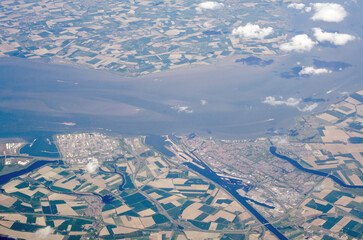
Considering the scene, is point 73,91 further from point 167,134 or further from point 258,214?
point 258,214

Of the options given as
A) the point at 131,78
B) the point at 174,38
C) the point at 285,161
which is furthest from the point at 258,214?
the point at 174,38

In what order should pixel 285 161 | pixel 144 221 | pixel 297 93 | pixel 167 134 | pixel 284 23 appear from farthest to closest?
pixel 284 23
pixel 297 93
pixel 167 134
pixel 285 161
pixel 144 221

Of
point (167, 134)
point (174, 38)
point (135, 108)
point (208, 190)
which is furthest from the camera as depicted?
point (174, 38)

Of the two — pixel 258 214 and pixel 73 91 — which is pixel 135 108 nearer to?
Answer: pixel 73 91

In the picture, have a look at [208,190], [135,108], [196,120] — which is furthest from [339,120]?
[135,108]

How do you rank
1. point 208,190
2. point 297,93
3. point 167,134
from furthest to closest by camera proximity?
point 297,93 < point 167,134 < point 208,190

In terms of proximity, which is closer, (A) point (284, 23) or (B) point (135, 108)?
(B) point (135, 108)

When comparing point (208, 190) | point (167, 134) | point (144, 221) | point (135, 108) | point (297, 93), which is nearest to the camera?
point (144, 221)

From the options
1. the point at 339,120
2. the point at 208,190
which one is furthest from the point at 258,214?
the point at 339,120

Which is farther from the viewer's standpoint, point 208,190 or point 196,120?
point 196,120
